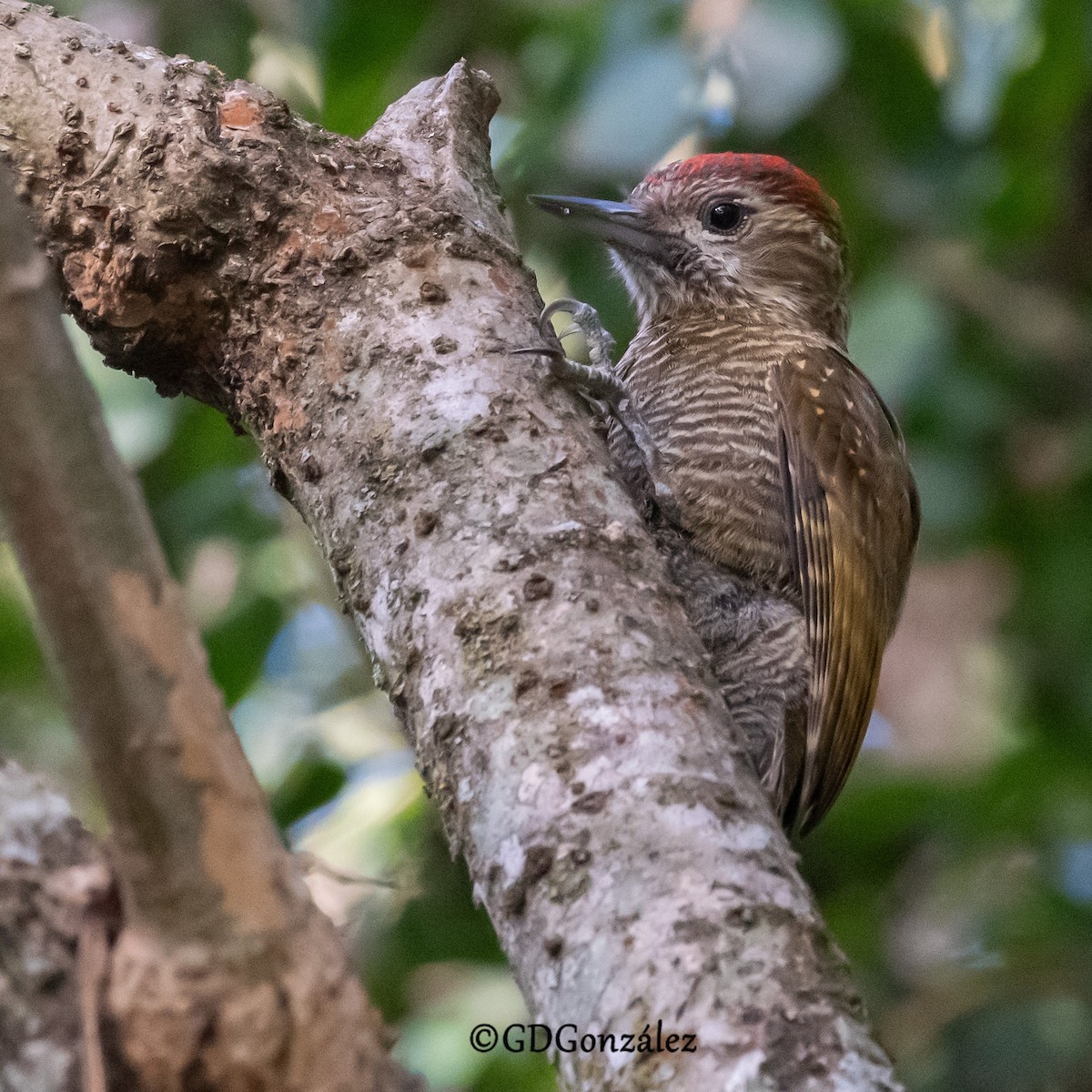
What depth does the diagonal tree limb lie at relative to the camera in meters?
0.97

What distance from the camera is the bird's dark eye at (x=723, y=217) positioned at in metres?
3.46

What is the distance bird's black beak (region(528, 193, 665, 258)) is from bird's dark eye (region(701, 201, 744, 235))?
0.44 feet

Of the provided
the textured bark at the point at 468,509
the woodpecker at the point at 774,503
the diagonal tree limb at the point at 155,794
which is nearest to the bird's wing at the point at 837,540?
the woodpecker at the point at 774,503

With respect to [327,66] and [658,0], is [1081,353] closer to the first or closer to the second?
[658,0]

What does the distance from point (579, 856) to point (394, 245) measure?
1.03 m

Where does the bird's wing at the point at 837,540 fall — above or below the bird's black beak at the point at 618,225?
below

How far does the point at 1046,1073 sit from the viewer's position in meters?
3.29

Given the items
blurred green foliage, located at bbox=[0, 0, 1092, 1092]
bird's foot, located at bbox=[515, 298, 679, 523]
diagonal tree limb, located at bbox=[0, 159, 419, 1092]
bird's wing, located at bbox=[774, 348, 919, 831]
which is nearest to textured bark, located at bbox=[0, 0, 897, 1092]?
diagonal tree limb, located at bbox=[0, 159, 419, 1092]

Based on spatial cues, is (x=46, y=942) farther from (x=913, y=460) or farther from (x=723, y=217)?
(x=913, y=460)

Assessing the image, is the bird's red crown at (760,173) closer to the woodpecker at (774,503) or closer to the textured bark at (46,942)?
the woodpecker at (774,503)

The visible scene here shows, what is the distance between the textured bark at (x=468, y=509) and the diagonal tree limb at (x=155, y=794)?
0.31 meters

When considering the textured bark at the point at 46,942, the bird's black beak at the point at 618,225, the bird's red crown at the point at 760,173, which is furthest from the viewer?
the bird's red crown at the point at 760,173

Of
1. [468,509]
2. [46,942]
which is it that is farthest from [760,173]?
[46,942]

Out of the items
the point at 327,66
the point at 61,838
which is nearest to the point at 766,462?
the point at 327,66
